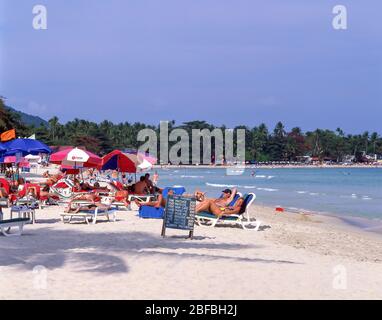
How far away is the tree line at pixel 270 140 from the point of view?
117 meters

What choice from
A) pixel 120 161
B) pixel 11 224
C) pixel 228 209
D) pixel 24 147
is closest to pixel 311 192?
pixel 120 161

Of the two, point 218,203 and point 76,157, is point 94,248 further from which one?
point 76,157

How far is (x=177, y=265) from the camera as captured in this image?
732cm

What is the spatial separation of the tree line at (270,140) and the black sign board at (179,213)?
10252cm

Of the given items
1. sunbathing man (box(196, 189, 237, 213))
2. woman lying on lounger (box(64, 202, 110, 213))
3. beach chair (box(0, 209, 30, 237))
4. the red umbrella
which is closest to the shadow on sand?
beach chair (box(0, 209, 30, 237))

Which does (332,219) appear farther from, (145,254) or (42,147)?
(145,254)

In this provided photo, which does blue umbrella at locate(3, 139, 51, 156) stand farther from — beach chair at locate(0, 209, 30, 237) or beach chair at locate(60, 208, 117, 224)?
beach chair at locate(0, 209, 30, 237)

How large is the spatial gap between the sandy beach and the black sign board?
0.24m

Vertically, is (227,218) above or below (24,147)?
below

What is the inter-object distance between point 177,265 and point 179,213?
8.14 ft

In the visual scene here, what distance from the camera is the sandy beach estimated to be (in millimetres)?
5926

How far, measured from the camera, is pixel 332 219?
2050 centimetres
